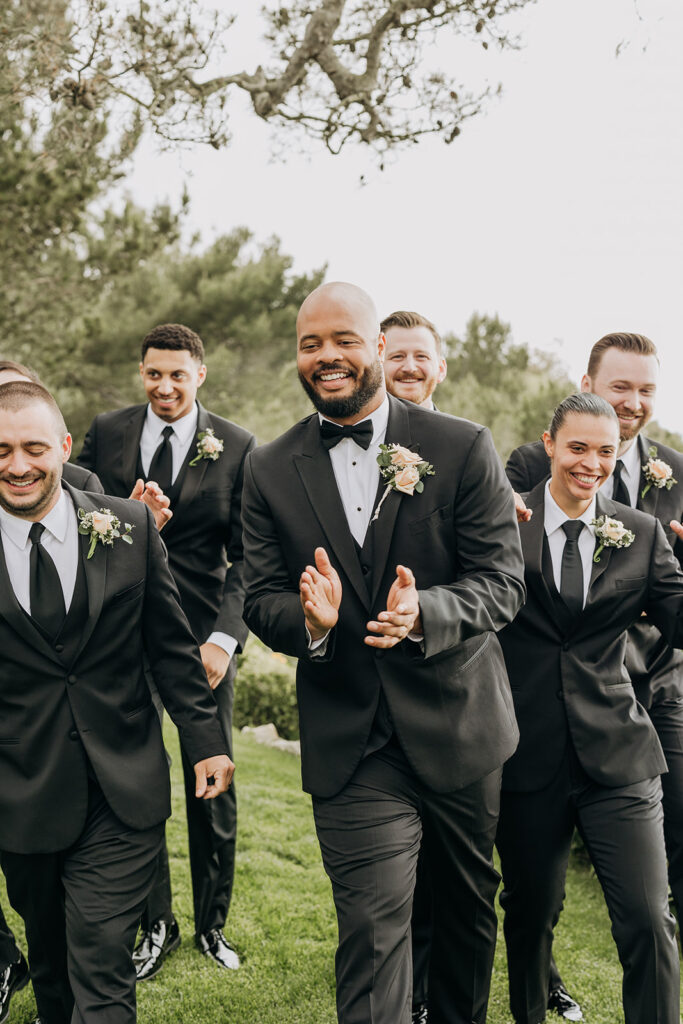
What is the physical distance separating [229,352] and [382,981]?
14647 mm

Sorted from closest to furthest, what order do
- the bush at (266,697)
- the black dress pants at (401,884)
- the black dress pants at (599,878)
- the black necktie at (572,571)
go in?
the black dress pants at (401,884)
the black dress pants at (599,878)
the black necktie at (572,571)
the bush at (266,697)

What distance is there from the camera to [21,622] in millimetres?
3590

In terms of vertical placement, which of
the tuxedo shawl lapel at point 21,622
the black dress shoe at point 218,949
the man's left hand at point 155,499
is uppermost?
the man's left hand at point 155,499

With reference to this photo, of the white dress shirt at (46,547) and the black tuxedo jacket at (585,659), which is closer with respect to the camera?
the white dress shirt at (46,547)

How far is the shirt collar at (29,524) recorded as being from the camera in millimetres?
3754

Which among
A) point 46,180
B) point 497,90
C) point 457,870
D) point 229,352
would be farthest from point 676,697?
point 229,352

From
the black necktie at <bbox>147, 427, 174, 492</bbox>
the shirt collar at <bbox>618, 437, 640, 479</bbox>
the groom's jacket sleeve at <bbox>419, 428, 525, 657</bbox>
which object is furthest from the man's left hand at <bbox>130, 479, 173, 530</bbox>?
the shirt collar at <bbox>618, 437, 640, 479</bbox>

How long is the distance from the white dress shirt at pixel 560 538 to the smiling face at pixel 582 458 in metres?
0.03

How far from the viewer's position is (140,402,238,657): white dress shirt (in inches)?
214

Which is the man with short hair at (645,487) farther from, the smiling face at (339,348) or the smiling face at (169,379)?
the smiling face at (169,379)

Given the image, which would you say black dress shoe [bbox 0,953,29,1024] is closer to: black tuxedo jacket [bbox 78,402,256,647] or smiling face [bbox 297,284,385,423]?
black tuxedo jacket [bbox 78,402,256,647]

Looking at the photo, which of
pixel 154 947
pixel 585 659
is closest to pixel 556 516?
pixel 585 659

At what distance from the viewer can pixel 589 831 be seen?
396 cm

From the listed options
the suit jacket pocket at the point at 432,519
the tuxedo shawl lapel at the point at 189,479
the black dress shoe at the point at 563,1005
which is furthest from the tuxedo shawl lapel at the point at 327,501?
the black dress shoe at the point at 563,1005
